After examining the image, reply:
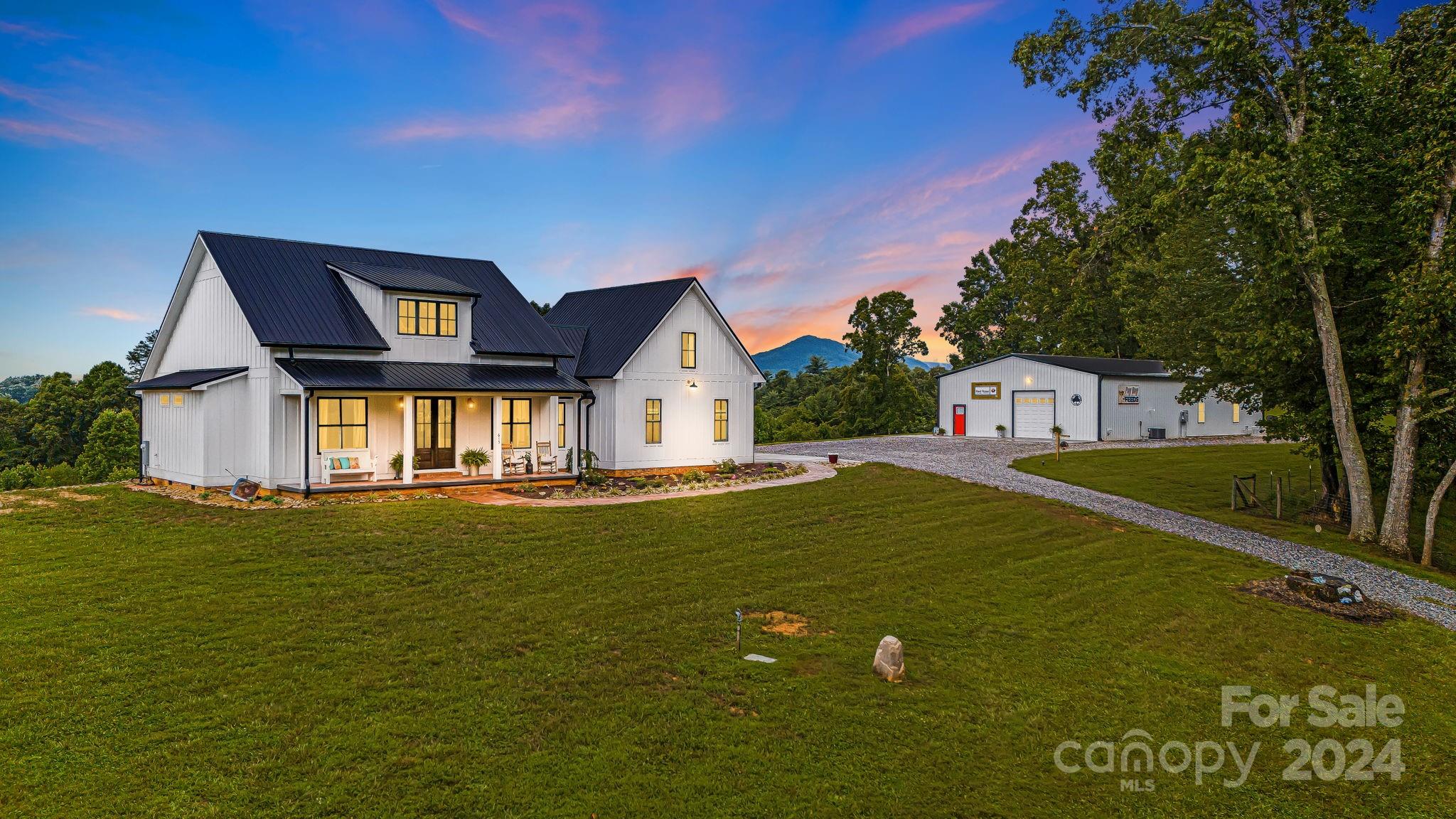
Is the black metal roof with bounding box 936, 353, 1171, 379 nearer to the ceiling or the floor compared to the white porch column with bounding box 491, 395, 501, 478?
nearer to the ceiling

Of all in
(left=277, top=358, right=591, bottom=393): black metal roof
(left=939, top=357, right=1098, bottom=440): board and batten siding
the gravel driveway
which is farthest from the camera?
(left=939, top=357, right=1098, bottom=440): board and batten siding

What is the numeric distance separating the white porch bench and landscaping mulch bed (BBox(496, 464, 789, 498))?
11.2ft

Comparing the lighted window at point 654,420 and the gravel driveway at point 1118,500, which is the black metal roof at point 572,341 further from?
the gravel driveway at point 1118,500

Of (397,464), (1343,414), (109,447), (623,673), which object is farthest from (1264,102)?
(109,447)

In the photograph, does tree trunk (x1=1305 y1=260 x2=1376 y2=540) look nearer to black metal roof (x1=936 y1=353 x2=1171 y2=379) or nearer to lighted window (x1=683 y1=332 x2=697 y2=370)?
lighted window (x1=683 y1=332 x2=697 y2=370)

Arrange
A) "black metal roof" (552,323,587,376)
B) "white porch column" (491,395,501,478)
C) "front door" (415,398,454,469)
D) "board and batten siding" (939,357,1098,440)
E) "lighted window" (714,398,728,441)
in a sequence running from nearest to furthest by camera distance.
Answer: "white porch column" (491,395,501,478)
"front door" (415,398,454,469)
"black metal roof" (552,323,587,376)
"lighted window" (714,398,728,441)
"board and batten siding" (939,357,1098,440)

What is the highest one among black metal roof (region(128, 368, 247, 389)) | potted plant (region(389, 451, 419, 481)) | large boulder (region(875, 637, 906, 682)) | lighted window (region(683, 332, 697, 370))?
lighted window (region(683, 332, 697, 370))

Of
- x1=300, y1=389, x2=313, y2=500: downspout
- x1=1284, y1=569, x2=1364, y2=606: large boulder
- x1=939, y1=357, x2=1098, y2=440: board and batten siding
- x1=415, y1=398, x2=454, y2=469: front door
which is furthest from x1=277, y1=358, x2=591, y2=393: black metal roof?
x1=939, y1=357, x2=1098, y2=440: board and batten siding

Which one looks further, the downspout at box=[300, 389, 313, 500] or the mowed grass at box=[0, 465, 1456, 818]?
Result: the downspout at box=[300, 389, 313, 500]

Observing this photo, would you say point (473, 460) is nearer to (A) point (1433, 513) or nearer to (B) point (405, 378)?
(B) point (405, 378)

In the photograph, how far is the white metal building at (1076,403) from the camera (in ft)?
122

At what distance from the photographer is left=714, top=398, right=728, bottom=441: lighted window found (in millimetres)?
24344

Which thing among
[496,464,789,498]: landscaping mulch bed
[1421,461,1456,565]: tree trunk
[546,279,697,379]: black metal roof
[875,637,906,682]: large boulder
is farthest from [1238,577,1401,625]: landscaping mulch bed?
[546,279,697,379]: black metal roof

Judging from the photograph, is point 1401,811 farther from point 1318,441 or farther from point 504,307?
point 504,307
